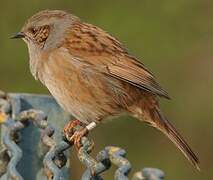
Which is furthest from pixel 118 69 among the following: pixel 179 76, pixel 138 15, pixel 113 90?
pixel 138 15

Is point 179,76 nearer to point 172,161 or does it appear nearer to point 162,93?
point 172,161

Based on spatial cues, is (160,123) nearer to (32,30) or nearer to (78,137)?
(32,30)

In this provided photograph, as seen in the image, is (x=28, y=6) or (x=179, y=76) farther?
(x=28, y=6)

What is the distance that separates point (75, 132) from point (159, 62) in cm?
430

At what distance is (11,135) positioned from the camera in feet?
14.7

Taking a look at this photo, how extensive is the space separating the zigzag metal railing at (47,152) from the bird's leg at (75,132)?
0.23 metres

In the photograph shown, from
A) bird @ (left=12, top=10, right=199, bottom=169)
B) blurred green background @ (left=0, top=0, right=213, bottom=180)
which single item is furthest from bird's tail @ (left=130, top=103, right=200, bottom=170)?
blurred green background @ (left=0, top=0, right=213, bottom=180)

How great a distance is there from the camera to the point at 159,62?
372 inches

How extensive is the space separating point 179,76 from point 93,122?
3370 mm

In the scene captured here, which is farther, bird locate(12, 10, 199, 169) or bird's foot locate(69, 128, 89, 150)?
bird locate(12, 10, 199, 169)

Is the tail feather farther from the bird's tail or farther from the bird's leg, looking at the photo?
the bird's leg

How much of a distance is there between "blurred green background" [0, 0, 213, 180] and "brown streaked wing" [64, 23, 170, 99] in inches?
82.9

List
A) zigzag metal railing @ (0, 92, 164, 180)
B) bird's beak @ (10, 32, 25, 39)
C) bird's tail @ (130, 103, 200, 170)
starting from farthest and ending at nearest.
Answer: bird's beak @ (10, 32, 25, 39), bird's tail @ (130, 103, 200, 170), zigzag metal railing @ (0, 92, 164, 180)

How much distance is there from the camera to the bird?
19.4ft
